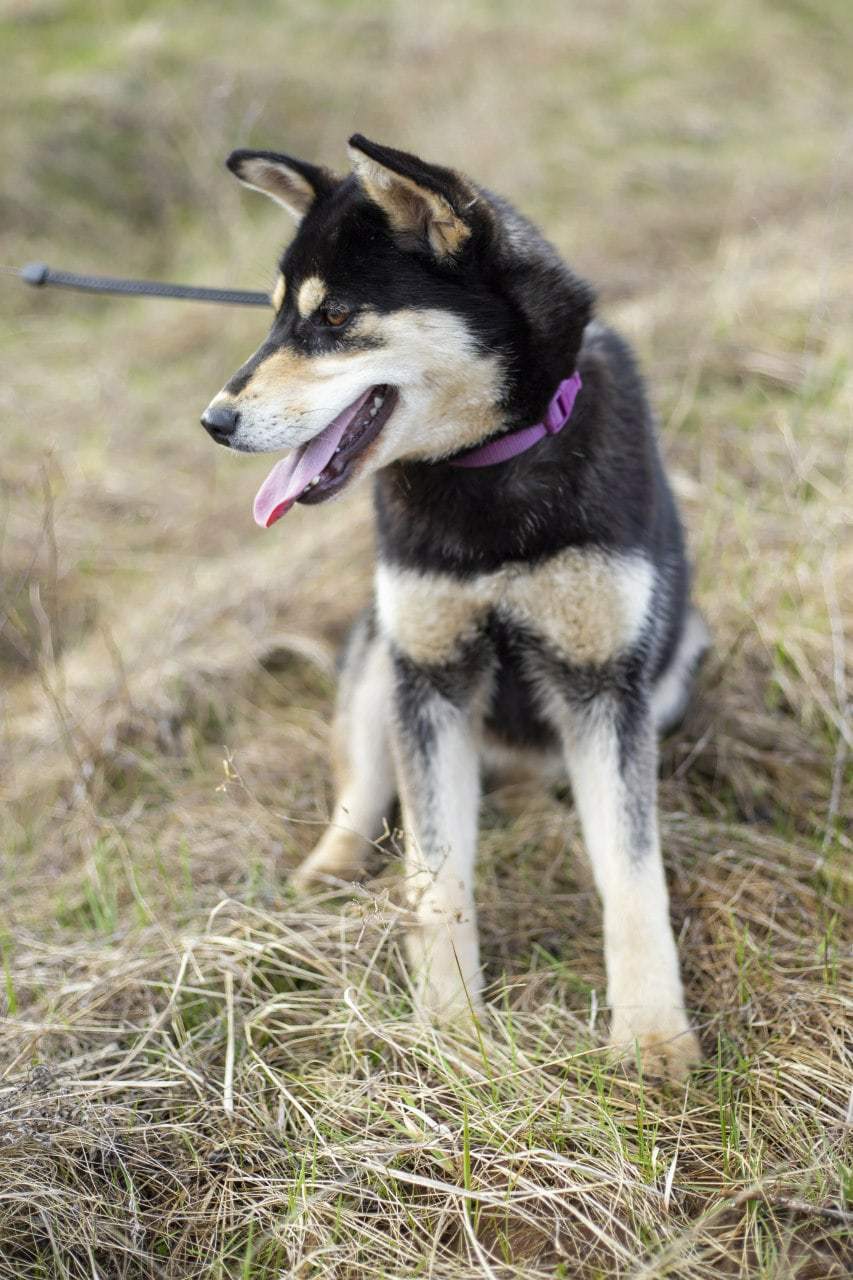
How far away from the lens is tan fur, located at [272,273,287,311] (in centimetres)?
290

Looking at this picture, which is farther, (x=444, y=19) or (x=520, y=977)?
(x=444, y=19)

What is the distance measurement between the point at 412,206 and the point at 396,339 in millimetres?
324

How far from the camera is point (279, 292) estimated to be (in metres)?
2.94

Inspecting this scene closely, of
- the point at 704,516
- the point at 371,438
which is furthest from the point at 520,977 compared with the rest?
the point at 704,516

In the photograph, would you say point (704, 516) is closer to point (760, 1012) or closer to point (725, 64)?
point (760, 1012)

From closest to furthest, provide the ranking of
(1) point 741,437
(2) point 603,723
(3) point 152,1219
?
(3) point 152,1219
(2) point 603,723
(1) point 741,437

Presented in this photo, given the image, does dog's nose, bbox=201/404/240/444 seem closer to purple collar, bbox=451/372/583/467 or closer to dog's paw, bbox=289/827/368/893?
purple collar, bbox=451/372/583/467

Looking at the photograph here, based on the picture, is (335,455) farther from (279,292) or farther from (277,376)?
(279,292)

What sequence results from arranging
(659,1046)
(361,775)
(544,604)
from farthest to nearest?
(361,775), (544,604), (659,1046)

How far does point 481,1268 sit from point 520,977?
96 cm

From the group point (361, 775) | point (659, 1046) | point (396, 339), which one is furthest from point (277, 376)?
point (659, 1046)

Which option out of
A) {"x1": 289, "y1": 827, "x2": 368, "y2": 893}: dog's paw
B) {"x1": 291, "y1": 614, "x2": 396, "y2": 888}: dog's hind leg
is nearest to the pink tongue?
{"x1": 291, "y1": 614, "x2": 396, "y2": 888}: dog's hind leg

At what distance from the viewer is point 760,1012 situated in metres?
2.72

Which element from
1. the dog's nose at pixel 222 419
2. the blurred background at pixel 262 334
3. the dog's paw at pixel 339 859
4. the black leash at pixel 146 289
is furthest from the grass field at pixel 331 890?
the dog's nose at pixel 222 419
